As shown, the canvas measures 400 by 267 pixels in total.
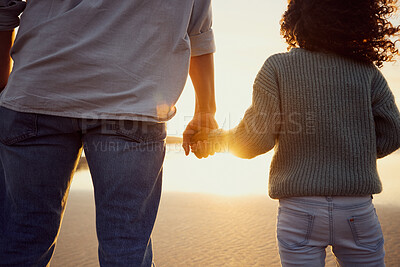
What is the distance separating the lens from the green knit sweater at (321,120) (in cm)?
120

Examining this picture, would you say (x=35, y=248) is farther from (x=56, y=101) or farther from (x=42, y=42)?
(x=42, y=42)

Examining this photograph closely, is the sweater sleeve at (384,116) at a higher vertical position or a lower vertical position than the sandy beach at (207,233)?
higher

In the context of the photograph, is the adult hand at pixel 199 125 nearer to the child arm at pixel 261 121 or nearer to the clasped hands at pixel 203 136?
the clasped hands at pixel 203 136

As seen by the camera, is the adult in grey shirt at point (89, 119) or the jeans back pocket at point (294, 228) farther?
the jeans back pocket at point (294, 228)

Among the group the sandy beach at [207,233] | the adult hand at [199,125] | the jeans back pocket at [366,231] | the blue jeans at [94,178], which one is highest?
the adult hand at [199,125]

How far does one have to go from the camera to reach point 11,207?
0.98 m

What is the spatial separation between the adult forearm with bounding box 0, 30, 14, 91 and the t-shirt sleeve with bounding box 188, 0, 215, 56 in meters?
0.66

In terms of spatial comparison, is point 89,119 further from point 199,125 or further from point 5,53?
point 199,125

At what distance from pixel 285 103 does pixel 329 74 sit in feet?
0.66

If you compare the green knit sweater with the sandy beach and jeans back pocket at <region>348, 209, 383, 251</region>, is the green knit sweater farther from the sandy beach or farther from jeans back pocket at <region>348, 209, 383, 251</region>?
the sandy beach

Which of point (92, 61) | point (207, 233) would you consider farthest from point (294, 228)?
point (207, 233)

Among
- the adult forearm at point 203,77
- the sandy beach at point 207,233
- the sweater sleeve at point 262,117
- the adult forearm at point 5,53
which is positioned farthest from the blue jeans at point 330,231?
the sandy beach at point 207,233

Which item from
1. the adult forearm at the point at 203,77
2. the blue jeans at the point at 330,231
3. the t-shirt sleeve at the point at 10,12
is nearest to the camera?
the t-shirt sleeve at the point at 10,12

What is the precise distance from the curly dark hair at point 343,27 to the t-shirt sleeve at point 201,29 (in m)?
0.36
